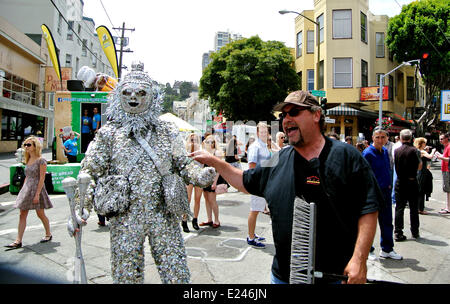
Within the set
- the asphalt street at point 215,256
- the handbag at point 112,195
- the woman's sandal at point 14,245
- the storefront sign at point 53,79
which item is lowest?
the asphalt street at point 215,256

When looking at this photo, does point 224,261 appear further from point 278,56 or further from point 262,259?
point 278,56

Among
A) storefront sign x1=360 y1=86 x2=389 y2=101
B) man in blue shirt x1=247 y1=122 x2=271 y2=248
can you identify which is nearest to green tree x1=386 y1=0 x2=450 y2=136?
storefront sign x1=360 y1=86 x2=389 y2=101

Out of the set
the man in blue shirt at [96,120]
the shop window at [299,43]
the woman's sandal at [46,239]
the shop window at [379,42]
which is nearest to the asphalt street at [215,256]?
the woman's sandal at [46,239]

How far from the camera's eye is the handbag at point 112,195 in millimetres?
2264

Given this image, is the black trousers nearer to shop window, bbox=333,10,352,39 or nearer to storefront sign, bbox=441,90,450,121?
storefront sign, bbox=441,90,450,121

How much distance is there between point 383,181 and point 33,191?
511 cm

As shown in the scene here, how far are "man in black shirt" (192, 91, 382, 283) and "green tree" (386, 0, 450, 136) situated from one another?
21.3m

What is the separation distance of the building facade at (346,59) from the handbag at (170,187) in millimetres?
19042

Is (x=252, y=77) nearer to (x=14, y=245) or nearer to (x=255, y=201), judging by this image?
(x=255, y=201)

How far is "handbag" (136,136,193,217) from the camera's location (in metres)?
2.38

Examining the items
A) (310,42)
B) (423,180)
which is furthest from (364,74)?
(423,180)

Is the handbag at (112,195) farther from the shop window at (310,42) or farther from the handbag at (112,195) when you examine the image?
the shop window at (310,42)

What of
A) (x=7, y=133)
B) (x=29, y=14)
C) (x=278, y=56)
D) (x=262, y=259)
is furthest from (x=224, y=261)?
(x=278, y=56)

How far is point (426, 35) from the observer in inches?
788
